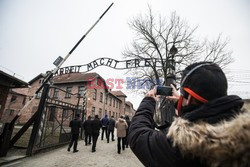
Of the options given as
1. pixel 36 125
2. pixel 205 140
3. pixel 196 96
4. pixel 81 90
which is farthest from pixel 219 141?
pixel 81 90

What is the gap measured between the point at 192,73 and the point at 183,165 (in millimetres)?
623

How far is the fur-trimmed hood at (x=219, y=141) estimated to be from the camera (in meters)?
0.70

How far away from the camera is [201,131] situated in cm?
77

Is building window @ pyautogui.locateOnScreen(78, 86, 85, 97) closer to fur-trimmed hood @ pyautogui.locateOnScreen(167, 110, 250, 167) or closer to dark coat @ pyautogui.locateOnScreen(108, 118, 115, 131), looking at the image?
dark coat @ pyautogui.locateOnScreen(108, 118, 115, 131)

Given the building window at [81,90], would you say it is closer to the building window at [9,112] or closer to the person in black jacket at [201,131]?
the building window at [9,112]

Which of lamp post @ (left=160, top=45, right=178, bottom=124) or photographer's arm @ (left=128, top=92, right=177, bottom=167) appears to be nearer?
photographer's arm @ (left=128, top=92, right=177, bottom=167)

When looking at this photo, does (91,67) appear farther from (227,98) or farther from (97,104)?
(97,104)

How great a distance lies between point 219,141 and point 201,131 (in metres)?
0.09

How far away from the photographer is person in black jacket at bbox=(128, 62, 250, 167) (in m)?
0.71

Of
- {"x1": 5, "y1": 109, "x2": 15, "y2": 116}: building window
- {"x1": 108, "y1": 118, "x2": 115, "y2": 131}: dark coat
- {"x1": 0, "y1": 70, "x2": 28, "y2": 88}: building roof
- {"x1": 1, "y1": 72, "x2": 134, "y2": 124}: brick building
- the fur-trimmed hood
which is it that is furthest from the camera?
{"x1": 5, "y1": 109, "x2": 15, "y2": 116}: building window

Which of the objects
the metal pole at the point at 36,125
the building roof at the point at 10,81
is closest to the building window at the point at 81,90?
the building roof at the point at 10,81

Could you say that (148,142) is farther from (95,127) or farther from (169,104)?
(95,127)

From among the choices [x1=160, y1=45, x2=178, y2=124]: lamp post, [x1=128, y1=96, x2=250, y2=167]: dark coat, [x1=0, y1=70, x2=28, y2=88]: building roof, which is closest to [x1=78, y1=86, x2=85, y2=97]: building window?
[x1=0, y1=70, x2=28, y2=88]: building roof

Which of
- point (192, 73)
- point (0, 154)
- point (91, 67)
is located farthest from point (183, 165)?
point (91, 67)
